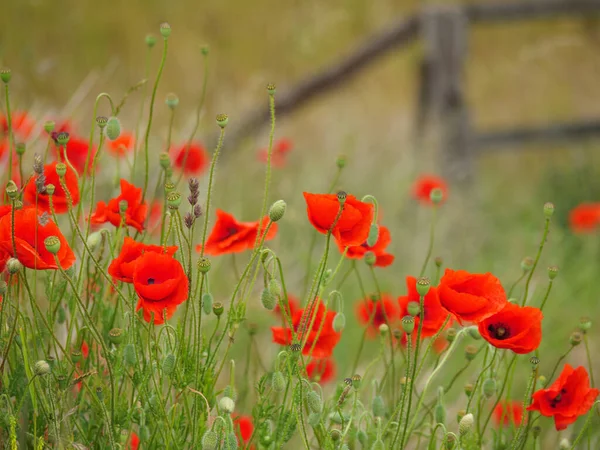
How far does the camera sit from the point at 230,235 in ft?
4.01

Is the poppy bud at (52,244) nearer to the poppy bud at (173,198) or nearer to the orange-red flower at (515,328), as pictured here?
the poppy bud at (173,198)

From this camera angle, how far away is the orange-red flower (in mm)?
1023

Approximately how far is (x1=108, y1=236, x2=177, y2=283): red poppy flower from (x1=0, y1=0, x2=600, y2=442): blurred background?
1213mm

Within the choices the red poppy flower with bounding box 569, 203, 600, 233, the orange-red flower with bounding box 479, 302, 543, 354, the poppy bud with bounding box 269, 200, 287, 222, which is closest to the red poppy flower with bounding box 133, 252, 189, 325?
the poppy bud with bounding box 269, 200, 287, 222

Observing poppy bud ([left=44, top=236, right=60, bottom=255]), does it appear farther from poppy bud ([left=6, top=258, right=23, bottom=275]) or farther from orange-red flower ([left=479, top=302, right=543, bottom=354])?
orange-red flower ([left=479, top=302, right=543, bottom=354])

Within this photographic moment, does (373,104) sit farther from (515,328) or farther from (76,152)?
(515,328)

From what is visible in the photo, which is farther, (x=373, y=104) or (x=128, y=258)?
(x=373, y=104)

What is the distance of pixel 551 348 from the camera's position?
9.00ft

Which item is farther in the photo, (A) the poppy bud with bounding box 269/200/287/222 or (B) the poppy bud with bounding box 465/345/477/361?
(B) the poppy bud with bounding box 465/345/477/361

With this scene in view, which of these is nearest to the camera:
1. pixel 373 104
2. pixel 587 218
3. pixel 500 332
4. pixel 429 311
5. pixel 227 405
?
pixel 227 405

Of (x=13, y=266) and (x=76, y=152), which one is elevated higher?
(x=76, y=152)

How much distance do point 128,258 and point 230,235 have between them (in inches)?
9.0

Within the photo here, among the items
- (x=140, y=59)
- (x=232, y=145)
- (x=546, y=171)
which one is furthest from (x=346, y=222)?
(x=140, y=59)

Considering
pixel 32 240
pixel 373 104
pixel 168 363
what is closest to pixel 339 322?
pixel 168 363
